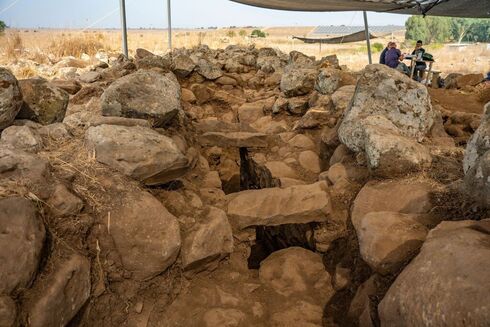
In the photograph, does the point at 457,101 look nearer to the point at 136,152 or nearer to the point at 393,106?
the point at 393,106

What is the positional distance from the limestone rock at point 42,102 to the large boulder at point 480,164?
313cm

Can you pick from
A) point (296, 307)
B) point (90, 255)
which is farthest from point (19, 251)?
point (296, 307)

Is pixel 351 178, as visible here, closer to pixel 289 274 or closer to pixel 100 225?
pixel 289 274

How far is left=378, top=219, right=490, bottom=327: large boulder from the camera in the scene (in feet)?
4.82

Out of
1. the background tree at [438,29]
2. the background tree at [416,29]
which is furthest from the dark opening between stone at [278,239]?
the background tree at [438,29]

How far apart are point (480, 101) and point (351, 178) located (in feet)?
12.0

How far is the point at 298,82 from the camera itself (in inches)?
221

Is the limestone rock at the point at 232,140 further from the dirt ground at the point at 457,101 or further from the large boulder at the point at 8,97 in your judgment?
the dirt ground at the point at 457,101

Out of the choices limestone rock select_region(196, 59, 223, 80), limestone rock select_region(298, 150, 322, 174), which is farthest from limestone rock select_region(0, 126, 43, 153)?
limestone rock select_region(196, 59, 223, 80)

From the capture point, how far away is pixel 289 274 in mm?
2963

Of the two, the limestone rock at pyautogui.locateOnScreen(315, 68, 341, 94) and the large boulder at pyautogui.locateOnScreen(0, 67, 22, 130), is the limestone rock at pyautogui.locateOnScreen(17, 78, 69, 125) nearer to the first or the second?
the large boulder at pyautogui.locateOnScreen(0, 67, 22, 130)

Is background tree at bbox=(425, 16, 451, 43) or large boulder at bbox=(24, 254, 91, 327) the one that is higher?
background tree at bbox=(425, 16, 451, 43)

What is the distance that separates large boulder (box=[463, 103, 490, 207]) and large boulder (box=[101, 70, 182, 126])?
97.4 inches

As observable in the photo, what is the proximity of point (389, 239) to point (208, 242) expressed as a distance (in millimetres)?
1271
